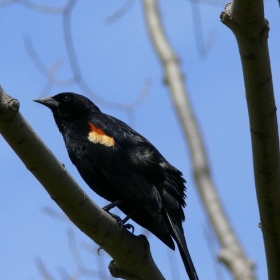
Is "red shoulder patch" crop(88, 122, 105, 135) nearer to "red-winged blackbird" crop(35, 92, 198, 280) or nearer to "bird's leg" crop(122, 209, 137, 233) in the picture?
"red-winged blackbird" crop(35, 92, 198, 280)

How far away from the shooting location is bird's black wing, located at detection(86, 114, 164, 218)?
4.41 m

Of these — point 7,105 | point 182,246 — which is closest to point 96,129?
point 182,246

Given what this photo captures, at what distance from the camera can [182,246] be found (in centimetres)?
412

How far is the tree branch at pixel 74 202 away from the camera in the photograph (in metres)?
2.63

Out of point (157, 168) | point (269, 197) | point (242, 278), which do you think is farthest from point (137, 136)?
point (242, 278)

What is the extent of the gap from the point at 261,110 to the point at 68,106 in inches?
121

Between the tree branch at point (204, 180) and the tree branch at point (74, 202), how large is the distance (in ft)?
2.03

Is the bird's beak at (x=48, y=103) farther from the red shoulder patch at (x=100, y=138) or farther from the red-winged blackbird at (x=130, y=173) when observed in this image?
the red shoulder patch at (x=100, y=138)

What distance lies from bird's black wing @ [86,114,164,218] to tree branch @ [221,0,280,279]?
62.2 inches

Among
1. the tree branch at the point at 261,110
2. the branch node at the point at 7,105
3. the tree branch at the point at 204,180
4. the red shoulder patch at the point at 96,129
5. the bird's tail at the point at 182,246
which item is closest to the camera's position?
the tree branch at the point at 204,180

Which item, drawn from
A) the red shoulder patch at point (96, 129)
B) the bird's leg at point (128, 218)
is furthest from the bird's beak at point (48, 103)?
the bird's leg at point (128, 218)

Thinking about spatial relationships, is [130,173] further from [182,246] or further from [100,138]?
[182,246]

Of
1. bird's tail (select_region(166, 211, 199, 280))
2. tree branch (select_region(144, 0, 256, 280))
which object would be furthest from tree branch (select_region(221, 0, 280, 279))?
bird's tail (select_region(166, 211, 199, 280))

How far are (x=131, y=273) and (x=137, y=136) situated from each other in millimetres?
1613
